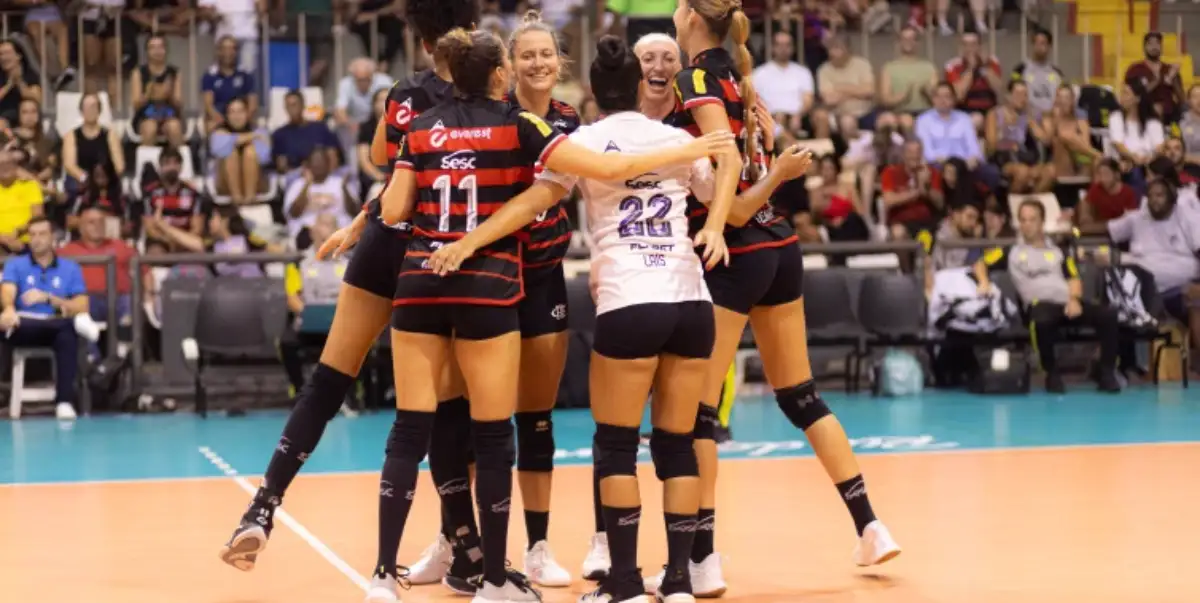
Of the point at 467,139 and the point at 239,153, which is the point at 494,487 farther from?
the point at 239,153

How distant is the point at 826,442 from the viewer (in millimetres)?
6387

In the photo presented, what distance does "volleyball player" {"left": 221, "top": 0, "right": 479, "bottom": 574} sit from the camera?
5965mm

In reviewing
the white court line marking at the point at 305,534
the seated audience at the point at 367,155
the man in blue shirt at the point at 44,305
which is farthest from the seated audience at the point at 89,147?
the white court line marking at the point at 305,534

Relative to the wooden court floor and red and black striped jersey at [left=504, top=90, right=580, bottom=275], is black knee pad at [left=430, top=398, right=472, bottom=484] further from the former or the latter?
red and black striped jersey at [left=504, top=90, right=580, bottom=275]

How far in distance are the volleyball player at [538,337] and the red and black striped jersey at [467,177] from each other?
0.26 metres

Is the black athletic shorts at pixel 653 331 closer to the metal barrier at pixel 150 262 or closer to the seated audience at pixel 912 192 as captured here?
the metal barrier at pixel 150 262

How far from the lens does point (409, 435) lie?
574 cm

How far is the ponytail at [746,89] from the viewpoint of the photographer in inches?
237

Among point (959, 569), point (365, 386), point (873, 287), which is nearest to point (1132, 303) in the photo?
point (873, 287)

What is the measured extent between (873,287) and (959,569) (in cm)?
790

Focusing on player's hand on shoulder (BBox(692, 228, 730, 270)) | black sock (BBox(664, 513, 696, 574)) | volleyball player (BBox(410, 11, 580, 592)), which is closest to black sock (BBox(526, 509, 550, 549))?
volleyball player (BBox(410, 11, 580, 592))

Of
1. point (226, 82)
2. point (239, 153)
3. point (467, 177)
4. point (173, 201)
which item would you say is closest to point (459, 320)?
point (467, 177)

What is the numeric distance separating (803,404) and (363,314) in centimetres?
166

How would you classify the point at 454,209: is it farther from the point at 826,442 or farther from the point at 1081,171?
the point at 1081,171
